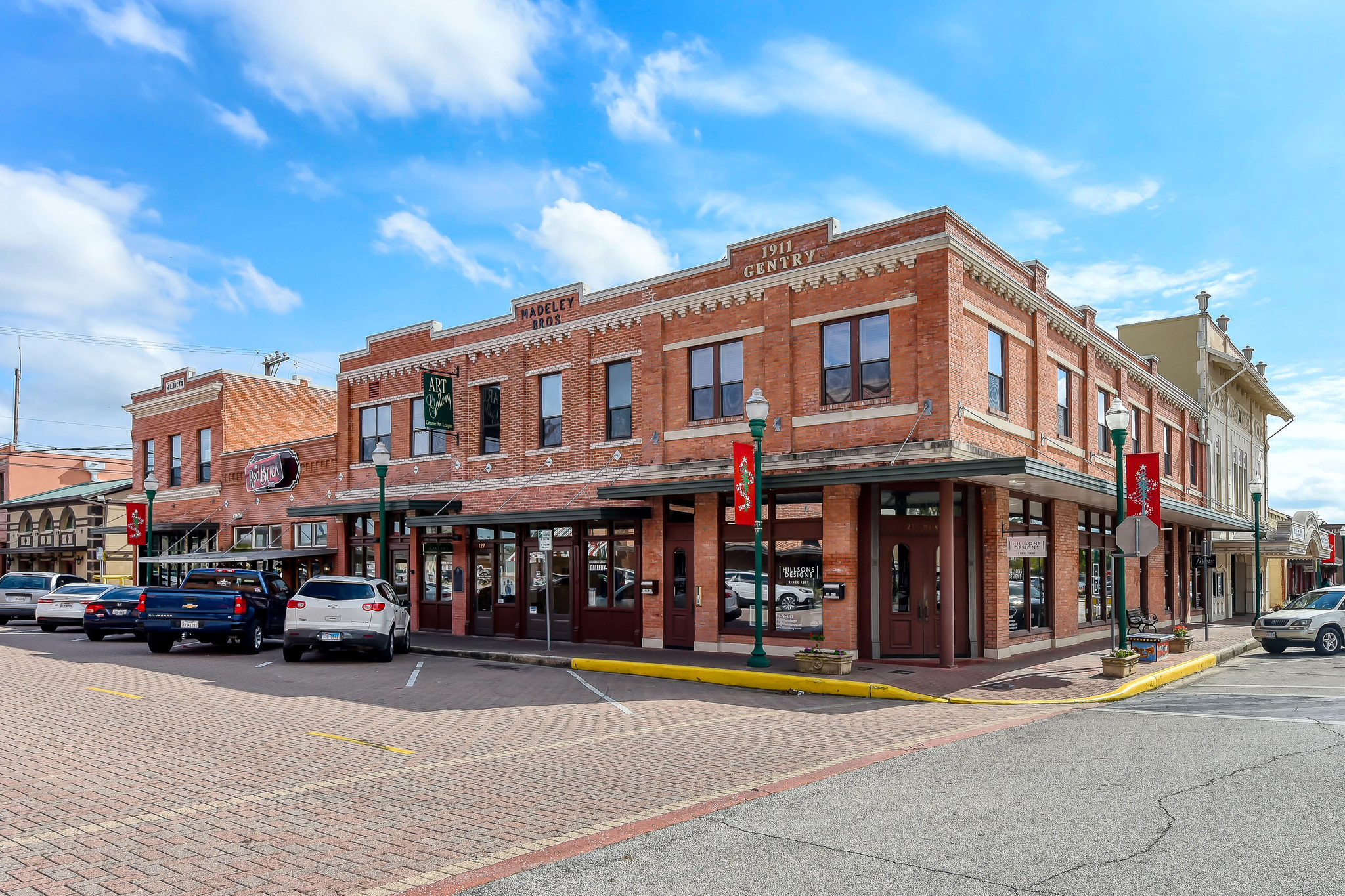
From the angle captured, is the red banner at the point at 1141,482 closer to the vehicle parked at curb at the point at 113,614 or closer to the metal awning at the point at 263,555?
the vehicle parked at curb at the point at 113,614

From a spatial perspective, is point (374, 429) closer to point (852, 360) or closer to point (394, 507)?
point (394, 507)

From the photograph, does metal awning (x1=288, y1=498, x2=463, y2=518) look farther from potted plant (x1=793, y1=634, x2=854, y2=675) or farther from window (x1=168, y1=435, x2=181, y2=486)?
window (x1=168, y1=435, x2=181, y2=486)

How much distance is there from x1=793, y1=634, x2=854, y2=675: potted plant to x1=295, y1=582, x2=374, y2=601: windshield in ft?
27.4

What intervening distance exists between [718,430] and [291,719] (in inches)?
404

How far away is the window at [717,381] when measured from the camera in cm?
1917

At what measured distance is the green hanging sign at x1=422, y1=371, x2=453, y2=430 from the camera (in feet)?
79.3

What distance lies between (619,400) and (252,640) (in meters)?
9.32

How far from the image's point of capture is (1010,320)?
18.7 meters

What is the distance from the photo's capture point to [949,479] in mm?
15656

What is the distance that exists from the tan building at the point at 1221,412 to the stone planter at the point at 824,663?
2348 centimetres

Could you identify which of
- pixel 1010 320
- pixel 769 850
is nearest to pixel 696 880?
pixel 769 850

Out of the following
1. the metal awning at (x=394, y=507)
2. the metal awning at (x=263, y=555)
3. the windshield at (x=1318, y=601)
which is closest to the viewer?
the windshield at (x=1318, y=601)

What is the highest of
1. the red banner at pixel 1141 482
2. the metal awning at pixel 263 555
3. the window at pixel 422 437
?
the window at pixel 422 437

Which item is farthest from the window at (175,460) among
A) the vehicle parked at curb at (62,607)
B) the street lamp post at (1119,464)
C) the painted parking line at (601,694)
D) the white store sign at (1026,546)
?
the street lamp post at (1119,464)
